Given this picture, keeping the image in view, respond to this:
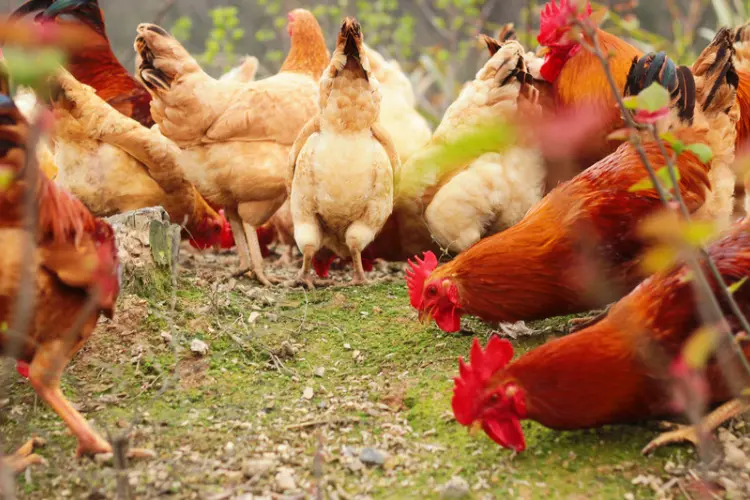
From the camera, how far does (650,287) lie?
79.5 inches

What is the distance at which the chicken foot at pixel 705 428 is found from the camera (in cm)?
192

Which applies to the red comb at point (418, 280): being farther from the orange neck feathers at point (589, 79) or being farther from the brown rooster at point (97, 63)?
the brown rooster at point (97, 63)

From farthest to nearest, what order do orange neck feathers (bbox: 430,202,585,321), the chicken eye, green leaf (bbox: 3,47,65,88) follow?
the chicken eye → orange neck feathers (bbox: 430,202,585,321) → green leaf (bbox: 3,47,65,88)

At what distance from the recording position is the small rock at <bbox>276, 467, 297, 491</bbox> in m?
1.89

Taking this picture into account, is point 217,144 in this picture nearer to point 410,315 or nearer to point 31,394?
point 410,315

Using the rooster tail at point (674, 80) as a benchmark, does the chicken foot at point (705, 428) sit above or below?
below

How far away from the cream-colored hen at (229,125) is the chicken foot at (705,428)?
7.71ft

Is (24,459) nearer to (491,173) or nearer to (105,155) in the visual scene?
(105,155)

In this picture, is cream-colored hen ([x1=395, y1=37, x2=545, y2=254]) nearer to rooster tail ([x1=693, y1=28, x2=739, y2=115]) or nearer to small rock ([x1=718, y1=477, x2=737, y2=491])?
rooster tail ([x1=693, y1=28, x2=739, y2=115])

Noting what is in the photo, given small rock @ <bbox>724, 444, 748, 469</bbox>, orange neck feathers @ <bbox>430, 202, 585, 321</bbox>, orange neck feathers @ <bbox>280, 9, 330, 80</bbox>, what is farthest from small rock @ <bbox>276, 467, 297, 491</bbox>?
orange neck feathers @ <bbox>280, 9, 330, 80</bbox>

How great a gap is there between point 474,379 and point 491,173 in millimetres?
1785

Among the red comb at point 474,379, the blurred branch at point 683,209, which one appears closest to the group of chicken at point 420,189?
the red comb at point 474,379

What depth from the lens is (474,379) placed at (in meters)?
Result: 1.94

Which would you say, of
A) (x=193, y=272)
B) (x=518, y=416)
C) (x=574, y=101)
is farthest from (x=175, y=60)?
(x=518, y=416)
